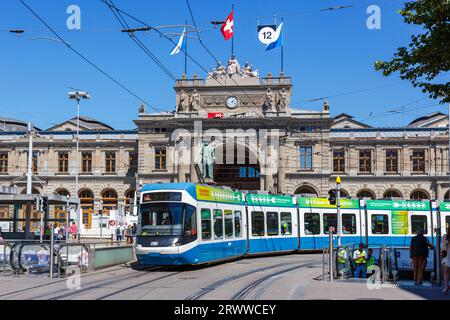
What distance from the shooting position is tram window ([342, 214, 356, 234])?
3247 cm

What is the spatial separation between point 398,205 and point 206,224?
1445 centimetres

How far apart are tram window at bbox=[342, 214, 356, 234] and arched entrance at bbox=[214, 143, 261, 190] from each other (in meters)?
33.9

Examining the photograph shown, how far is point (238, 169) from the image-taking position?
69.8 meters

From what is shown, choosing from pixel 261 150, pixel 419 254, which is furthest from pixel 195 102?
pixel 419 254

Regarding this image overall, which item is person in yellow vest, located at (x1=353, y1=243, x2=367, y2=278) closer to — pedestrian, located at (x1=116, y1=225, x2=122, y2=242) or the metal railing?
the metal railing

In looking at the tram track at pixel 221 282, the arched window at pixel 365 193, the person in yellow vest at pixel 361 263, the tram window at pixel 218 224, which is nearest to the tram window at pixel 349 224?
the tram track at pixel 221 282

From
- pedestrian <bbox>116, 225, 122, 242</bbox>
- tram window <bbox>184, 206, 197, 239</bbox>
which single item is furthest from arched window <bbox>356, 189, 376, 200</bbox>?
tram window <bbox>184, 206, 197, 239</bbox>

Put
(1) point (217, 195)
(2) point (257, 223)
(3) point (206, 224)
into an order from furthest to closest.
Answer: (2) point (257, 223)
(1) point (217, 195)
(3) point (206, 224)

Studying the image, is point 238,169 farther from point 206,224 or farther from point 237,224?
point 206,224

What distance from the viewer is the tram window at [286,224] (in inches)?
1185

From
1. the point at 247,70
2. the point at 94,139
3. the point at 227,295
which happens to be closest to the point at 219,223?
the point at 227,295

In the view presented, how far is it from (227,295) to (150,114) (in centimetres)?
5506
